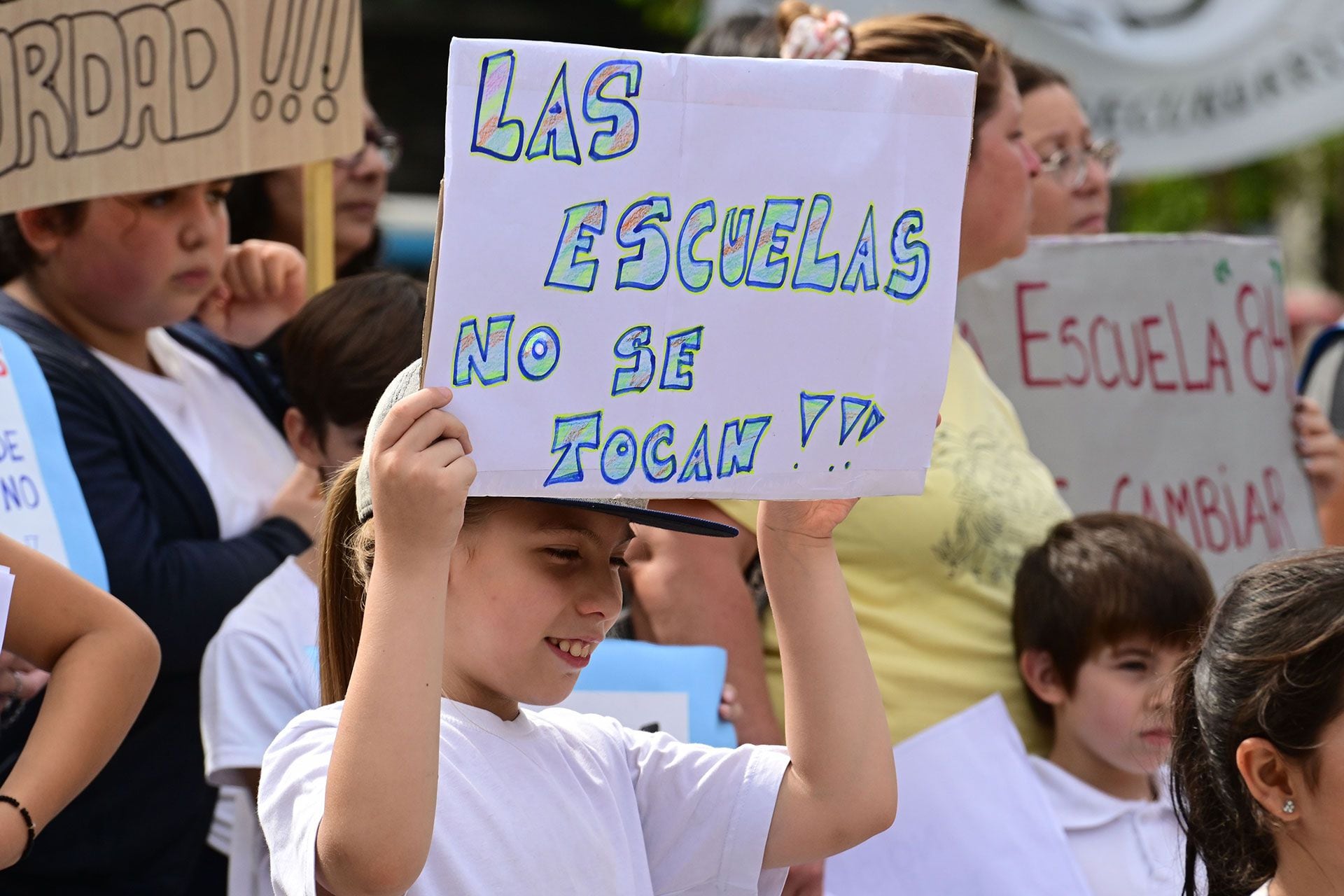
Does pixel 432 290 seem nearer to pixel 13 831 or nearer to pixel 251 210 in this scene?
pixel 13 831

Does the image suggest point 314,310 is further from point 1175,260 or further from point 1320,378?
point 1320,378

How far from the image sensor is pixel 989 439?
10.2ft

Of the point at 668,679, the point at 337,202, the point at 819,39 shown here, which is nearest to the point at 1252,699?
the point at 668,679

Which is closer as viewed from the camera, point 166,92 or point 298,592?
point 298,592

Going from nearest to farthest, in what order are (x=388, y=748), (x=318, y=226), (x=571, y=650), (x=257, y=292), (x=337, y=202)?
1. (x=388, y=748)
2. (x=571, y=650)
3. (x=318, y=226)
4. (x=257, y=292)
5. (x=337, y=202)

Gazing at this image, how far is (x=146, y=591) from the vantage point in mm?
2707

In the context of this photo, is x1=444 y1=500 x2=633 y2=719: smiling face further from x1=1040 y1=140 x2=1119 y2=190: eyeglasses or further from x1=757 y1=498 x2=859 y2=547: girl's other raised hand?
x1=1040 y1=140 x2=1119 y2=190: eyeglasses

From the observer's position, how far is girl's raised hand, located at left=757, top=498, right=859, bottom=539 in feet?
6.57

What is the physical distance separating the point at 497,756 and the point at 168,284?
4.66ft

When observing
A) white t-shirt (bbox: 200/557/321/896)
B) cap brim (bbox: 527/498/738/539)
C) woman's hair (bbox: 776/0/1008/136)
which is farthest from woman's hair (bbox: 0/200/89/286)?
cap brim (bbox: 527/498/738/539)

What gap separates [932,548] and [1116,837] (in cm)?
59

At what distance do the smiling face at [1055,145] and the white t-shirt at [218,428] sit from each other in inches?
70.7

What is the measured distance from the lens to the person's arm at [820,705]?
1961 mm

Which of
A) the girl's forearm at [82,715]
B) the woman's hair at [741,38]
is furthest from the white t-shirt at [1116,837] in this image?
the girl's forearm at [82,715]
